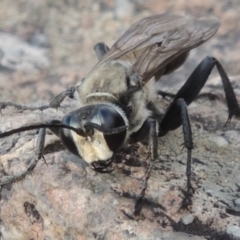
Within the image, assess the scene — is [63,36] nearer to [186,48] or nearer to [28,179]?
[186,48]

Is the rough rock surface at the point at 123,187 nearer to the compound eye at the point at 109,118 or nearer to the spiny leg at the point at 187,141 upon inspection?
the spiny leg at the point at 187,141

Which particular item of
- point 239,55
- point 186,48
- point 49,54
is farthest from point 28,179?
point 239,55

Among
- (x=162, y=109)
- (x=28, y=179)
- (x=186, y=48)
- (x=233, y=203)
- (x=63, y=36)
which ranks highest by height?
(x=63, y=36)

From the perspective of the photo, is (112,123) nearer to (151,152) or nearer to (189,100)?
(151,152)

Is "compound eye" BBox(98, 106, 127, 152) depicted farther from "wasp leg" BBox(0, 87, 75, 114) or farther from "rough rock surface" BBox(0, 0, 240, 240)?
"wasp leg" BBox(0, 87, 75, 114)

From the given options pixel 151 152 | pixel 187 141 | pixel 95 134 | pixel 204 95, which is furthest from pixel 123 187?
pixel 204 95

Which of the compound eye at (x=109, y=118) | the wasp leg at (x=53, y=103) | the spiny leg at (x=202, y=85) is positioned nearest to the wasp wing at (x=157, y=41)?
the spiny leg at (x=202, y=85)

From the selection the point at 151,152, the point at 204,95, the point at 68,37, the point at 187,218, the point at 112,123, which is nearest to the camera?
the point at 187,218
